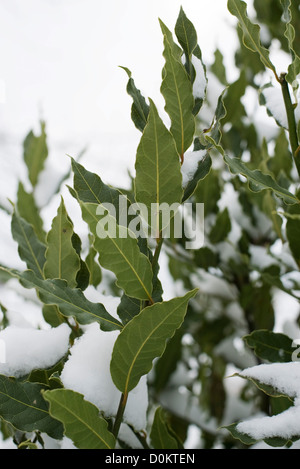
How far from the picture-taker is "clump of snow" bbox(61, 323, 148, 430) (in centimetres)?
51

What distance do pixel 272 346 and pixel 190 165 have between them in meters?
0.28

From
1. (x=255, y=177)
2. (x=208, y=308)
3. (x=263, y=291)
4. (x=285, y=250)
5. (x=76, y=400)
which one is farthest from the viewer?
(x=208, y=308)

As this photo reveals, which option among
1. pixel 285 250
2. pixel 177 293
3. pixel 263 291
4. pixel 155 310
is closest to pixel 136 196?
pixel 155 310

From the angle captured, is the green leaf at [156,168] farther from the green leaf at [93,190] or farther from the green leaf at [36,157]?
the green leaf at [36,157]

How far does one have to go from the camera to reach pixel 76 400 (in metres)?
0.44

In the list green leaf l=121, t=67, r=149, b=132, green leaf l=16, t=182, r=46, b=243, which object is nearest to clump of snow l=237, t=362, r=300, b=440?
green leaf l=121, t=67, r=149, b=132

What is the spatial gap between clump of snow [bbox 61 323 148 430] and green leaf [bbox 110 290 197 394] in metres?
0.03

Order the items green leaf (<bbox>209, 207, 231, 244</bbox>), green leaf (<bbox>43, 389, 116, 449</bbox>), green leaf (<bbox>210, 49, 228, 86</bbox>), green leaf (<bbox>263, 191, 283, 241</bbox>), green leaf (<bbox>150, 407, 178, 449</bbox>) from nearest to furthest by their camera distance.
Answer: green leaf (<bbox>43, 389, 116, 449</bbox>), green leaf (<bbox>150, 407, 178, 449</bbox>), green leaf (<bbox>263, 191, 283, 241</bbox>), green leaf (<bbox>209, 207, 231, 244</bbox>), green leaf (<bbox>210, 49, 228, 86</bbox>)

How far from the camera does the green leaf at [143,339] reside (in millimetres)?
457

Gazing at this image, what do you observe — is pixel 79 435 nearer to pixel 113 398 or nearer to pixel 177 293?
pixel 113 398

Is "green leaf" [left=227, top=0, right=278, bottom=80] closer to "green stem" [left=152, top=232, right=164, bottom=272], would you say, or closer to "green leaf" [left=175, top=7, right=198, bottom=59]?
"green leaf" [left=175, top=7, right=198, bottom=59]

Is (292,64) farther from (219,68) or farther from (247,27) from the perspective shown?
(219,68)

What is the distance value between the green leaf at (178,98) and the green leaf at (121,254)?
132mm

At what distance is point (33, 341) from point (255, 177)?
30 cm
